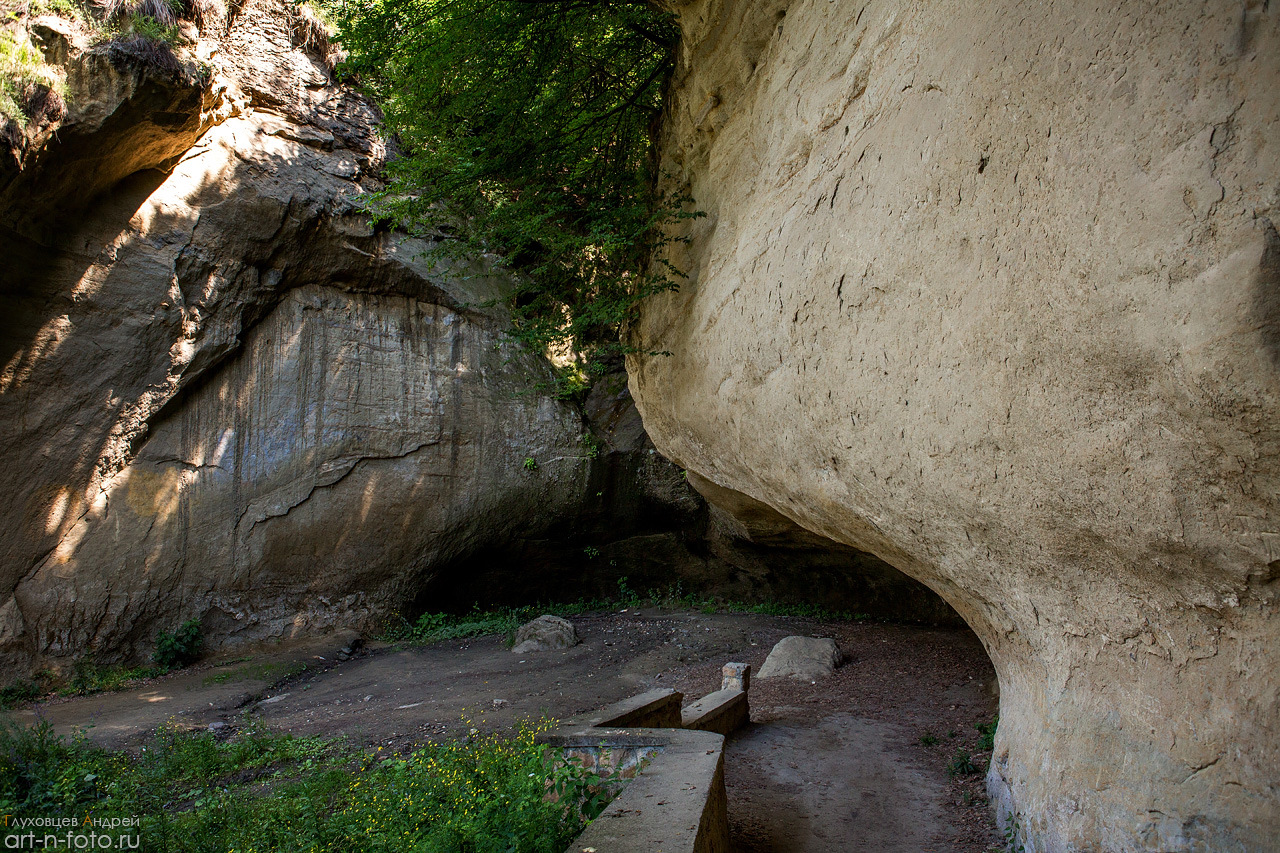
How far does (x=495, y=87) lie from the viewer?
272 inches

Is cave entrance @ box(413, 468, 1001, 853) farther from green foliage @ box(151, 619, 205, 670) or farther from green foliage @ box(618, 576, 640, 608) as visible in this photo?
green foliage @ box(151, 619, 205, 670)

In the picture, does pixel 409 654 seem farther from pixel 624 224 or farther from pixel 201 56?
pixel 201 56

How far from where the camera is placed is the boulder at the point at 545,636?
1054 centimetres

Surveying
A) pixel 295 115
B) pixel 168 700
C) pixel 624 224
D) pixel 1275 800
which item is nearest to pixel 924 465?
pixel 1275 800

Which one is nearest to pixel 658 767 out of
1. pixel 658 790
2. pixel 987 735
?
pixel 658 790

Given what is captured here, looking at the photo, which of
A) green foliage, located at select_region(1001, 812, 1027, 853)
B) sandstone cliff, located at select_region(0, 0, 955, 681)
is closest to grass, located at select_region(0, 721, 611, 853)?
green foliage, located at select_region(1001, 812, 1027, 853)

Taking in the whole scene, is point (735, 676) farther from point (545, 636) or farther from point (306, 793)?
point (545, 636)

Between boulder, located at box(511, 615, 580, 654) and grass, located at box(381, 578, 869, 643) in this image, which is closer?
boulder, located at box(511, 615, 580, 654)

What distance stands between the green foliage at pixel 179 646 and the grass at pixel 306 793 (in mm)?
3903

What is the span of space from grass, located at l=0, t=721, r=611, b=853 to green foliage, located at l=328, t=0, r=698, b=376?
4366 millimetres

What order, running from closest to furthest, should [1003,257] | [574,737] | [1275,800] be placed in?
[1275,800] → [1003,257] → [574,737]

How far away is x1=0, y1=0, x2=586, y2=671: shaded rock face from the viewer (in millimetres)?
9344

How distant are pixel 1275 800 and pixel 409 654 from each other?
10143 mm

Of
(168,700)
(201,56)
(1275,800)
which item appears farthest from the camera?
(201,56)
